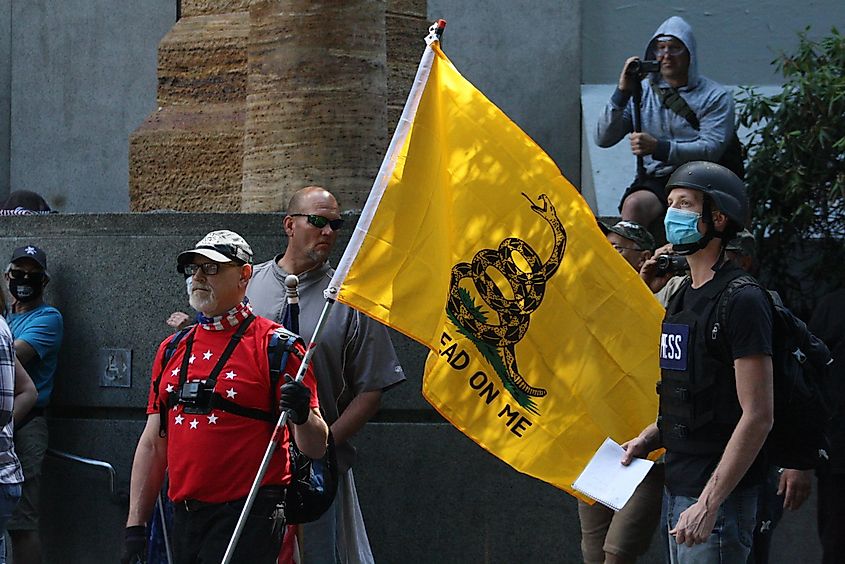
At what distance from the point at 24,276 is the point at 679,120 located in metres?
3.74

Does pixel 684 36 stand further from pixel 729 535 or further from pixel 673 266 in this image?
pixel 729 535

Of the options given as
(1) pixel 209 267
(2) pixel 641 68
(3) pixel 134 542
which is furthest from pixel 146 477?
(2) pixel 641 68

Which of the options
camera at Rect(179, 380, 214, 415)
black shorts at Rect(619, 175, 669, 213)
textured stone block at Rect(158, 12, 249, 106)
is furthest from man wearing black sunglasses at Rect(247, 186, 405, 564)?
textured stone block at Rect(158, 12, 249, 106)

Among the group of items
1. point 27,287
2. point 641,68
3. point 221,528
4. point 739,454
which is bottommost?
point 221,528

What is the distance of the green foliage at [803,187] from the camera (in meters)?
8.58

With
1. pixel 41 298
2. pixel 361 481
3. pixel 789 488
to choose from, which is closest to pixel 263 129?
pixel 41 298

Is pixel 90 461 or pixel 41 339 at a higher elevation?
pixel 41 339

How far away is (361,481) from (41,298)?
6.84ft

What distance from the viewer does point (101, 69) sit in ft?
44.5

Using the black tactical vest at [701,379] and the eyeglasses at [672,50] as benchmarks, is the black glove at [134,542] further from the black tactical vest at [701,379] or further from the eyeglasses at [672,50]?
the eyeglasses at [672,50]

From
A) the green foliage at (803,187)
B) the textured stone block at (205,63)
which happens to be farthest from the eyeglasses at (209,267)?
the textured stone block at (205,63)

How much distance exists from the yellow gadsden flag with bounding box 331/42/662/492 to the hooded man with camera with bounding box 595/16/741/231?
2553 millimetres

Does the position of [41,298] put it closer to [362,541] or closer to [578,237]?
[362,541]

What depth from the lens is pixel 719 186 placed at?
468 centimetres
